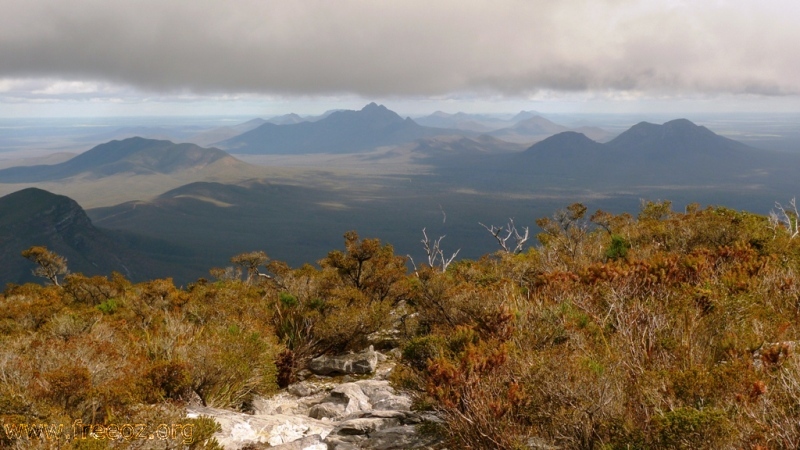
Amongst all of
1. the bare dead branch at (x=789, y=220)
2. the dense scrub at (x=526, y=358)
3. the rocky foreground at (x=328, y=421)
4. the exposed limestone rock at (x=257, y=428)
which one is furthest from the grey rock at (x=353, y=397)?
the bare dead branch at (x=789, y=220)

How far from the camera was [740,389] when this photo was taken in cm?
→ 495

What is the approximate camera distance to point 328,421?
8.12 metres

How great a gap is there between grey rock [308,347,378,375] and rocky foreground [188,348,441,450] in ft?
3.67

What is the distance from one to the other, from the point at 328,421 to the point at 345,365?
413cm

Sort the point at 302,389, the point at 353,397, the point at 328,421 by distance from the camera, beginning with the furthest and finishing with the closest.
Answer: the point at 302,389 < the point at 353,397 < the point at 328,421

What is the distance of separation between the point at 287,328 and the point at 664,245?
1371cm

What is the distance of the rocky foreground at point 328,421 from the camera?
6.46m

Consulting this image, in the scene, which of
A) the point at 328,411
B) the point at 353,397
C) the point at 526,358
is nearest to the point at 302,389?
the point at 353,397

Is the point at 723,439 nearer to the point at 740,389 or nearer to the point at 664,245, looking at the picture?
the point at 740,389

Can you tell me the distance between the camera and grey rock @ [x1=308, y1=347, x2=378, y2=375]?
1216 centimetres

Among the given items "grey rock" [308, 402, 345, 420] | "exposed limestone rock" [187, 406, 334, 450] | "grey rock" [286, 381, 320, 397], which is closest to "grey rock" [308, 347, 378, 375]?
"grey rock" [286, 381, 320, 397]

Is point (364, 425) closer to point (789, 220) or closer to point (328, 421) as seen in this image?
point (328, 421)

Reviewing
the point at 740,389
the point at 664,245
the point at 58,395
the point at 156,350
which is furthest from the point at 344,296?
the point at 664,245

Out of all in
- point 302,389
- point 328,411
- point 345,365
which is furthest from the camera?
point 345,365
